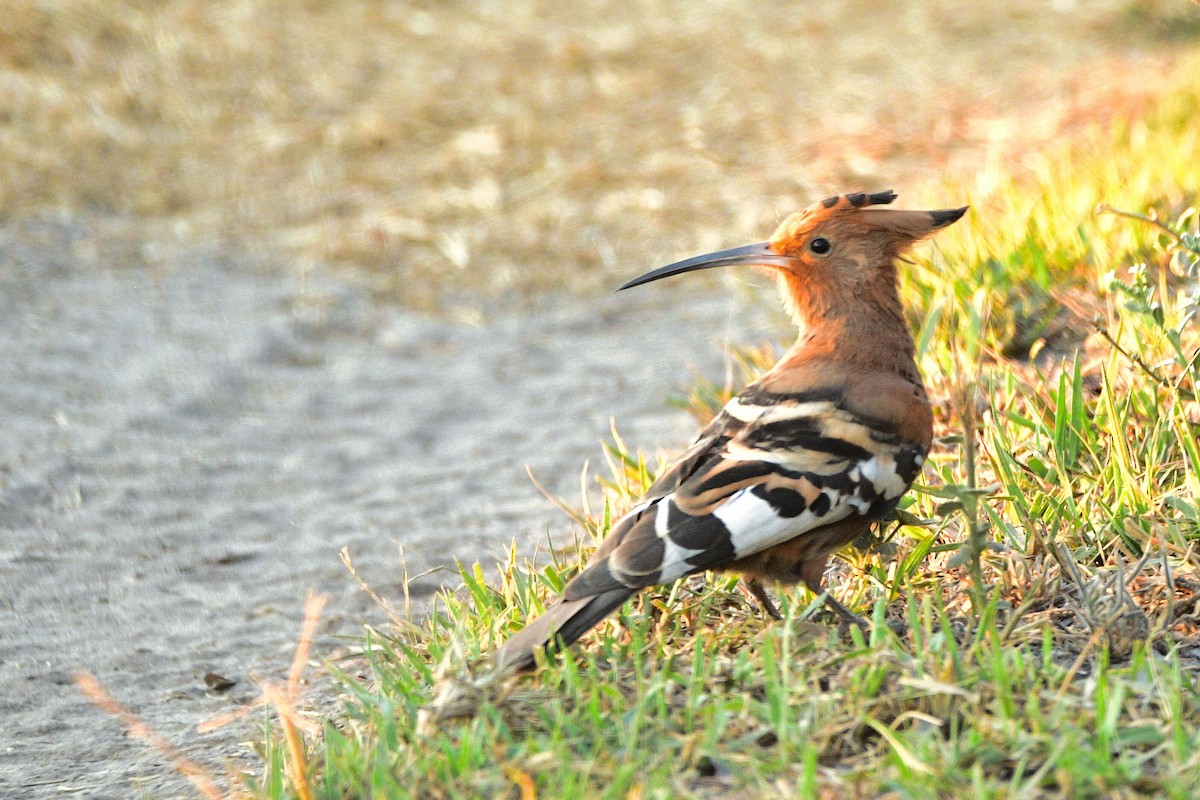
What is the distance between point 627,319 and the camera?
205 inches

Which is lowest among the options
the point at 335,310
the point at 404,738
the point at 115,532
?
the point at 404,738

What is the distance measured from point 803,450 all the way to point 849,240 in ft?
1.81

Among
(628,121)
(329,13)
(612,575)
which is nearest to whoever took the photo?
(612,575)

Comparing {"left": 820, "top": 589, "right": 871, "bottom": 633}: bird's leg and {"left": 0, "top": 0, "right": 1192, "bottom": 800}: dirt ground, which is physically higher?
{"left": 0, "top": 0, "right": 1192, "bottom": 800}: dirt ground

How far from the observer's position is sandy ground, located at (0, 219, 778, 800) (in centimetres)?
309

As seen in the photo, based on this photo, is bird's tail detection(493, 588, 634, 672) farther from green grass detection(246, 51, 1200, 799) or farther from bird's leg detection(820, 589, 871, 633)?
bird's leg detection(820, 589, 871, 633)

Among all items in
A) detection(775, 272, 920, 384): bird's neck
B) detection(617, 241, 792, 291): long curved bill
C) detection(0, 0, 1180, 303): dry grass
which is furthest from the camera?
detection(0, 0, 1180, 303): dry grass

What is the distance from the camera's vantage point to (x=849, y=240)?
2902mm

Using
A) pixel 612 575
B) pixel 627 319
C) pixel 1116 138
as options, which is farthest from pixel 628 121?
pixel 612 575

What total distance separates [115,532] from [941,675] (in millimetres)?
2404

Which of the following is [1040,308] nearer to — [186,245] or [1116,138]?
[1116,138]

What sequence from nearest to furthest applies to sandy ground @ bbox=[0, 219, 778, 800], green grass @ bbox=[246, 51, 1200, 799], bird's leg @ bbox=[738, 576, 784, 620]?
green grass @ bbox=[246, 51, 1200, 799], bird's leg @ bbox=[738, 576, 784, 620], sandy ground @ bbox=[0, 219, 778, 800]

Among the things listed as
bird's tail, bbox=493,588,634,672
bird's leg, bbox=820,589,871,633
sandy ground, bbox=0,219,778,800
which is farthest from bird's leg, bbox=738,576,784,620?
sandy ground, bbox=0,219,778,800

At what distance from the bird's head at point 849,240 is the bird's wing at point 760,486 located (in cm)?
30
